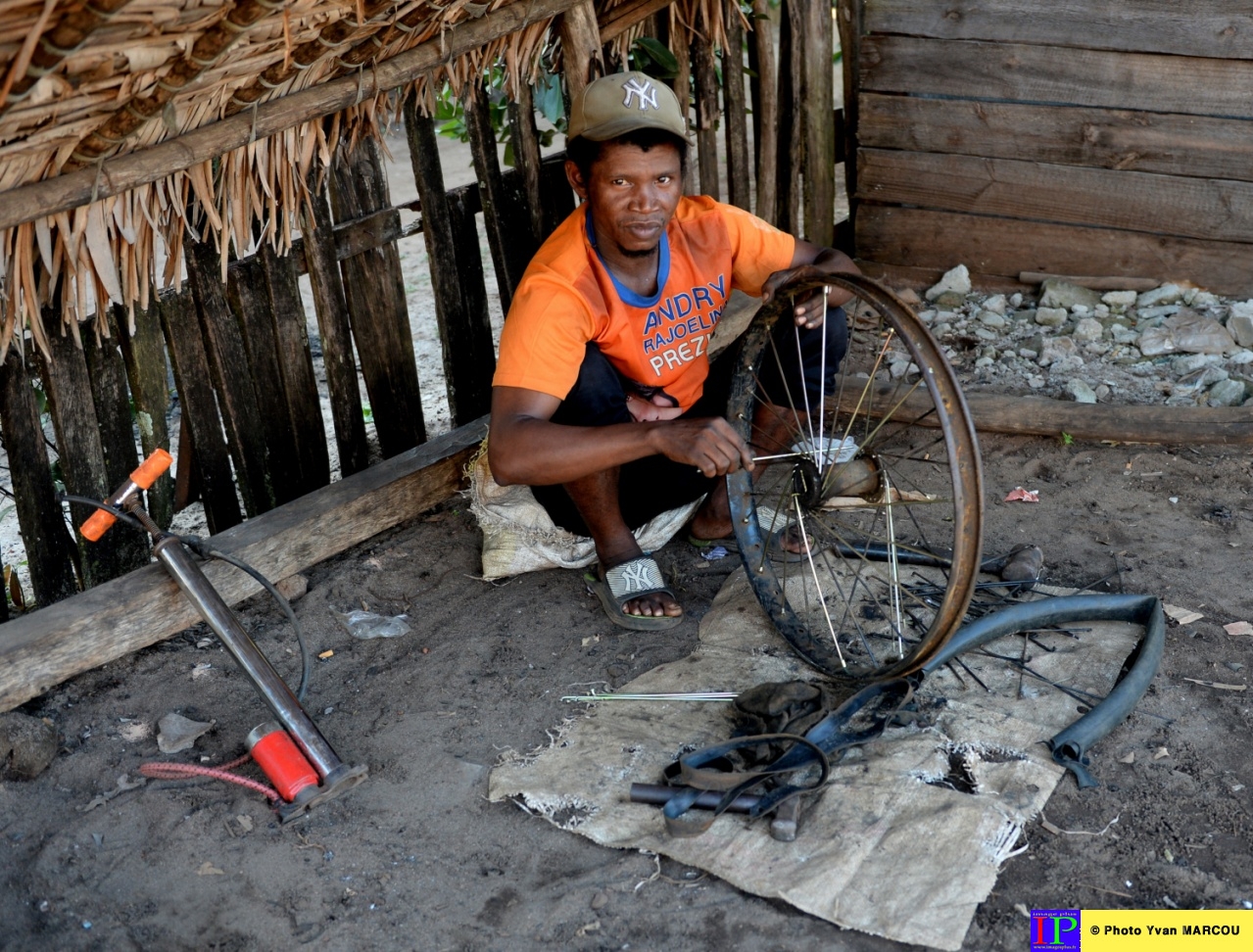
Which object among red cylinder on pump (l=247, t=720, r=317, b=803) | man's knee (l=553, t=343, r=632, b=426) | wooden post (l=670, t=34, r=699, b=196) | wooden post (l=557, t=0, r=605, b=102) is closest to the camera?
red cylinder on pump (l=247, t=720, r=317, b=803)

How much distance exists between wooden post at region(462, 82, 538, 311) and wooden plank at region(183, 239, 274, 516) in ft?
2.58

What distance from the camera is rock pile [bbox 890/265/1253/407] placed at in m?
4.23

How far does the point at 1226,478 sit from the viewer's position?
3.65m

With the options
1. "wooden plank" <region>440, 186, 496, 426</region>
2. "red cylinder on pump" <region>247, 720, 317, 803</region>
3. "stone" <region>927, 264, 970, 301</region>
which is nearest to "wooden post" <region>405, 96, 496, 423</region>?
"wooden plank" <region>440, 186, 496, 426</region>

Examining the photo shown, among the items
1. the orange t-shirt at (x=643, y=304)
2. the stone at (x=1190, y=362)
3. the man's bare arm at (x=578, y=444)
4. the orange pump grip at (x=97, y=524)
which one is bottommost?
the stone at (x=1190, y=362)

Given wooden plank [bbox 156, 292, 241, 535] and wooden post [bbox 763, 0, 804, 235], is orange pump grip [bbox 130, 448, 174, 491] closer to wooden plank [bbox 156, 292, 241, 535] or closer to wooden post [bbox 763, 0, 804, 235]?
wooden plank [bbox 156, 292, 241, 535]

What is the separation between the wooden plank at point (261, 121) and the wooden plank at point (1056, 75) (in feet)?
6.38

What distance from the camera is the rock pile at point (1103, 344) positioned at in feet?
13.9

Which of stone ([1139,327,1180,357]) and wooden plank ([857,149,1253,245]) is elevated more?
wooden plank ([857,149,1253,245])

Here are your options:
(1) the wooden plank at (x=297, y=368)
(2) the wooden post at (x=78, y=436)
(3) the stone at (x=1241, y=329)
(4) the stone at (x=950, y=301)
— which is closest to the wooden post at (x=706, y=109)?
(4) the stone at (x=950, y=301)

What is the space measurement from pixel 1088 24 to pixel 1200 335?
1236 millimetres

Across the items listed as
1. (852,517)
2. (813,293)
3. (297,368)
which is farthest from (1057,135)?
(297,368)

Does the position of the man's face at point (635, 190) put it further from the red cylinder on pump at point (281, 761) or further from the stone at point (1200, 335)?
the stone at point (1200, 335)

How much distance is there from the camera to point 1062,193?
15.6 ft
